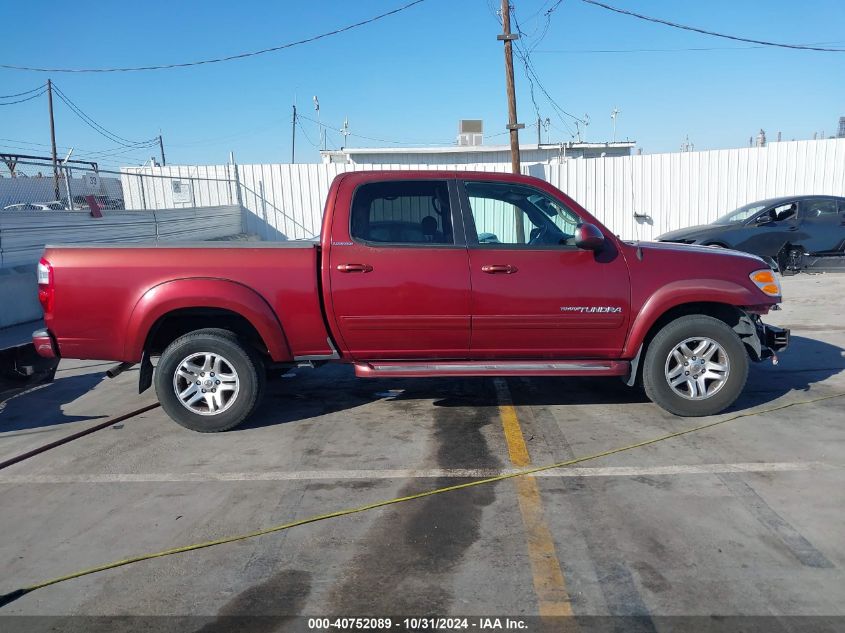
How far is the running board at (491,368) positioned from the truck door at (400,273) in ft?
0.31

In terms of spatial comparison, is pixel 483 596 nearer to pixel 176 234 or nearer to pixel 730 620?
pixel 730 620

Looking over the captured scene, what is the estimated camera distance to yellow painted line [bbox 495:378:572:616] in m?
2.79

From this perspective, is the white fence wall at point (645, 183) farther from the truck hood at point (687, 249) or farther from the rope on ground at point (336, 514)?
the rope on ground at point (336, 514)

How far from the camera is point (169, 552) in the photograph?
327cm

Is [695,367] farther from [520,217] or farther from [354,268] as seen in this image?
[354,268]

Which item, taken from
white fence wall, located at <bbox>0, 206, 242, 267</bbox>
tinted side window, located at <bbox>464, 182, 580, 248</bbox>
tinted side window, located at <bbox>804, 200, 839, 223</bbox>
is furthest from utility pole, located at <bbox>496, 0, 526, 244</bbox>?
tinted side window, located at <bbox>464, 182, 580, 248</bbox>

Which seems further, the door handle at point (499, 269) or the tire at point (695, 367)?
the tire at point (695, 367)

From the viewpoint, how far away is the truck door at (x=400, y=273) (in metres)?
4.81

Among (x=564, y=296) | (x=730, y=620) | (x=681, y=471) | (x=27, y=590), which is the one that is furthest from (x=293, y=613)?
(x=564, y=296)

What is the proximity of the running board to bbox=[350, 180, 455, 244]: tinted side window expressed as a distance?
99 centimetres

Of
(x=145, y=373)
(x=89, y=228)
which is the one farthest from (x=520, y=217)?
(x=89, y=228)

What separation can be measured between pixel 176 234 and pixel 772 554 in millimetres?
13624

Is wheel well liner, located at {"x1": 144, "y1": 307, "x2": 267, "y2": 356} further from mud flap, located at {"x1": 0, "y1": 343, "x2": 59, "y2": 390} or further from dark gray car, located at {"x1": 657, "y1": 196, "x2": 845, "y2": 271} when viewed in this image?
dark gray car, located at {"x1": 657, "y1": 196, "x2": 845, "y2": 271}

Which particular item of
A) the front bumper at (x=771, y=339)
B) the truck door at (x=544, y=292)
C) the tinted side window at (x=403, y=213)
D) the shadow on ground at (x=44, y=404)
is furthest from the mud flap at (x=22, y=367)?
the front bumper at (x=771, y=339)
